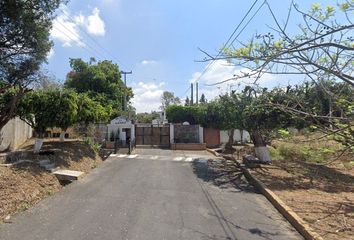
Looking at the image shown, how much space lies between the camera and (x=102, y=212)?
966 cm

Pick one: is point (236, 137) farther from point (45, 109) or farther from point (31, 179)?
point (31, 179)

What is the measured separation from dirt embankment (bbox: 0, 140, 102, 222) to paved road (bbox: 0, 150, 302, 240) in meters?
0.39

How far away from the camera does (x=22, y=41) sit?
717 inches

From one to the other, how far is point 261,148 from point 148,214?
41.1ft

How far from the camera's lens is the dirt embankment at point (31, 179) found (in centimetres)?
1001

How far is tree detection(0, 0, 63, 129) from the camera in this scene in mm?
15844

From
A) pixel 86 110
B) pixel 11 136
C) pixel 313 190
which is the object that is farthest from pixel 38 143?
pixel 313 190

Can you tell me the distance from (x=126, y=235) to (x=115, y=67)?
122ft

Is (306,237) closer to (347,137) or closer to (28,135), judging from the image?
(347,137)

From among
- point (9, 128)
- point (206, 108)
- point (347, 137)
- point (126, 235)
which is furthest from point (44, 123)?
point (206, 108)

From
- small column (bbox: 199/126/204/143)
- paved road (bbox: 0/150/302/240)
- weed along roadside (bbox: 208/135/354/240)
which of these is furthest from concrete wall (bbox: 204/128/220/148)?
paved road (bbox: 0/150/302/240)

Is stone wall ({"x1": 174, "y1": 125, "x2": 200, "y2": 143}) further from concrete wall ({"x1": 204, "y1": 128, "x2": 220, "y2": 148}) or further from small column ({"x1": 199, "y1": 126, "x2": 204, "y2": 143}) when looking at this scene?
concrete wall ({"x1": 204, "y1": 128, "x2": 220, "y2": 148})

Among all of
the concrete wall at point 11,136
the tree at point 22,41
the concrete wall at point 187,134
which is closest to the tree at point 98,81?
the concrete wall at point 187,134

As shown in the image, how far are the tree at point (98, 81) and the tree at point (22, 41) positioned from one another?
19606mm
